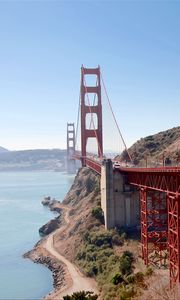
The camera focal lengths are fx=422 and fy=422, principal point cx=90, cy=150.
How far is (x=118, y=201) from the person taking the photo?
134 feet

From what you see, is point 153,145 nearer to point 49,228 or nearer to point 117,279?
point 49,228

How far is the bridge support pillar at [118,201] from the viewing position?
4066cm

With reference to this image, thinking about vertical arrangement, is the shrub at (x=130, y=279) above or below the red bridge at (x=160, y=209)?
below

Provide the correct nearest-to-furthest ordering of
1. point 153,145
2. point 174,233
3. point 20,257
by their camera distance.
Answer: point 174,233 < point 20,257 < point 153,145

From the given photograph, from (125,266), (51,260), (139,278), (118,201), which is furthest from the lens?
(51,260)

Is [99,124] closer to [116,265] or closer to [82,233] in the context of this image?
[82,233]

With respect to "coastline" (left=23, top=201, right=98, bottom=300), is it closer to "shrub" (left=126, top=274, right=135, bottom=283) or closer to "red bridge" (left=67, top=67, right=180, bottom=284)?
"shrub" (left=126, top=274, right=135, bottom=283)

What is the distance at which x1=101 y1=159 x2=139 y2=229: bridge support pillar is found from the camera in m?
40.7

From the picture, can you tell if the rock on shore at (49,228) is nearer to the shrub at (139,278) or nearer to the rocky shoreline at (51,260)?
the rocky shoreline at (51,260)

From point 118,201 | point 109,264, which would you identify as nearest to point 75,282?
point 109,264

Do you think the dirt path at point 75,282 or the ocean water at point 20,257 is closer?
the dirt path at point 75,282

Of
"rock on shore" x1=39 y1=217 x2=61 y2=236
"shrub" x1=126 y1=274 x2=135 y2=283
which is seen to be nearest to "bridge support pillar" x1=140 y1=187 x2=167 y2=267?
"shrub" x1=126 y1=274 x2=135 y2=283

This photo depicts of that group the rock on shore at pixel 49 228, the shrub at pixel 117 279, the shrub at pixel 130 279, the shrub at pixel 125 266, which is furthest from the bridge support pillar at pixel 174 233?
the rock on shore at pixel 49 228

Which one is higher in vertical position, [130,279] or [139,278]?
[139,278]
